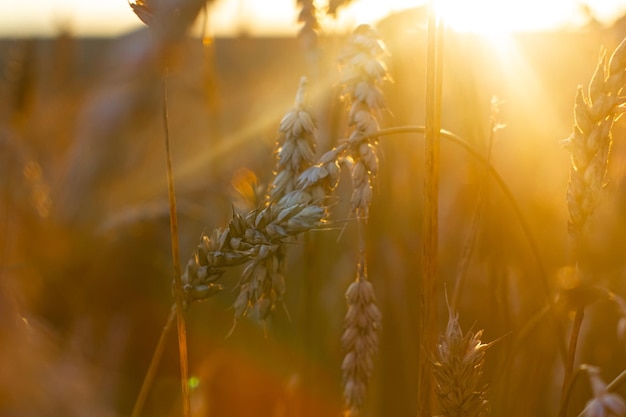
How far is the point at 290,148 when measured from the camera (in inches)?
48.8

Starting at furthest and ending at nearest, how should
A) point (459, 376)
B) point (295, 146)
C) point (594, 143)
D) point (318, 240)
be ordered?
point (318, 240) → point (295, 146) → point (594, 143) → point (459, 376)

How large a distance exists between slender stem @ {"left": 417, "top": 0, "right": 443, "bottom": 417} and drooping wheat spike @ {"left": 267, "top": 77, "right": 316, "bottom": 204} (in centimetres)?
25

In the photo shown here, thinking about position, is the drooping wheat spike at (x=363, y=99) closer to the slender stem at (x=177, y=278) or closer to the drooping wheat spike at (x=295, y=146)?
the drooping wheat spike at (x=295, y=146)

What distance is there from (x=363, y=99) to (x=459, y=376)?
57cm

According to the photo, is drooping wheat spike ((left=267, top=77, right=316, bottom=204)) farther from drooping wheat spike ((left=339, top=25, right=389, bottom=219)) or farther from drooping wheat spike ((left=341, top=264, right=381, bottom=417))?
drooping wheat spike ((left=341, top=264, right=381, bottom=417))

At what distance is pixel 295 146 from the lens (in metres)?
1.24

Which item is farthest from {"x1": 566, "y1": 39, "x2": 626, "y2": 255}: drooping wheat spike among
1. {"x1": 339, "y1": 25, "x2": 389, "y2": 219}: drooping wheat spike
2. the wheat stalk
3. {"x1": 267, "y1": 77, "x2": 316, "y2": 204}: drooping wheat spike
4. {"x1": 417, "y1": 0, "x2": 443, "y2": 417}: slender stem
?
{"x1": 267, "y1": 77, "x2": 316, "y2": 204}: drooping wheat spike

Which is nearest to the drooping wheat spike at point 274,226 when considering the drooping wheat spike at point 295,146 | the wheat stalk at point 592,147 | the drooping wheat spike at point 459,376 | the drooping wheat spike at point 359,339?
the drooping wheat spike at point 295,146

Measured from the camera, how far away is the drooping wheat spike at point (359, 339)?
1314mm

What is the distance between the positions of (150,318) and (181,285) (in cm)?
183

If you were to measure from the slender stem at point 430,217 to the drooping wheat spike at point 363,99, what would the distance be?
0.44 ft

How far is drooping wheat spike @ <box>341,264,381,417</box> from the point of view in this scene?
4.31 feet

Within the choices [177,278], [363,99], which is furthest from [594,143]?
[177,278]

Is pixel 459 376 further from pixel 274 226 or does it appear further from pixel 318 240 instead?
pixel 318 240
